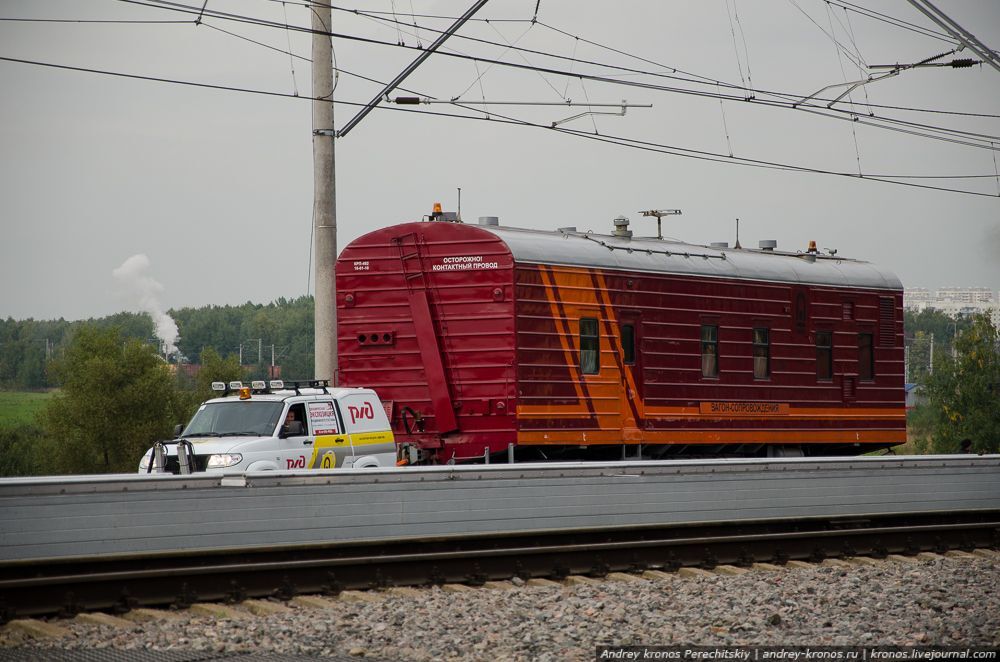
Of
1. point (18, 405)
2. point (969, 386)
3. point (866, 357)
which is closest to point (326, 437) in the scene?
point (866, 357)

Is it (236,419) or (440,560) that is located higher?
(236,419)

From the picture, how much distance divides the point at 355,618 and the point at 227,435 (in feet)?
19.0

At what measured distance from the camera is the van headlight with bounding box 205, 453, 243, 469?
48.4 ft

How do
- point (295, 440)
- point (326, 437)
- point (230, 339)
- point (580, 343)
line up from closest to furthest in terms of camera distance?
point (295, 440) → point (326, 437) → point (580, 343) → point (230, 339)

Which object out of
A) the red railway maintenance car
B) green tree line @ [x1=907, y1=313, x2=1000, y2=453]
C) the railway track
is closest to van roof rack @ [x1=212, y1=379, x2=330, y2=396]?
the red railway maintenance car

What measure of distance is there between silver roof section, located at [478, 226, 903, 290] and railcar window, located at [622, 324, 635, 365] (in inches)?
36.9

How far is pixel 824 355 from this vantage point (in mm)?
22828

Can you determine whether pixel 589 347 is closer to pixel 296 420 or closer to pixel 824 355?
pixel 296 420

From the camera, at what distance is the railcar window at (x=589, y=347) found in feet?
61.7

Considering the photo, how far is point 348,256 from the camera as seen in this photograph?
19.3m

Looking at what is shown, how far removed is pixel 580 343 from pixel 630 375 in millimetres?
1179

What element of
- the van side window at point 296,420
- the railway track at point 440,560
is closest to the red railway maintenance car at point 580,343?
the van side window at point 296,420

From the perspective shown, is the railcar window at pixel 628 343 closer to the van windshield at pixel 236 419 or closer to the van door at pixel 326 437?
the van door at pixel 326 437

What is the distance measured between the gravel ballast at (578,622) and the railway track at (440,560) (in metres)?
0.37
